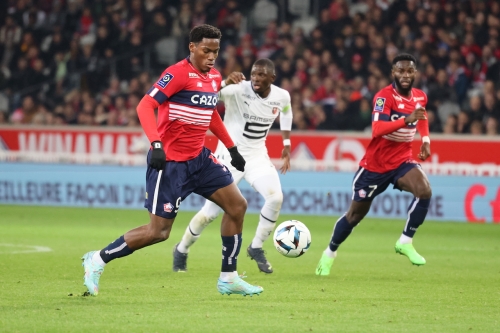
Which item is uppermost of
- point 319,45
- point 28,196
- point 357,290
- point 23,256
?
point 319,45

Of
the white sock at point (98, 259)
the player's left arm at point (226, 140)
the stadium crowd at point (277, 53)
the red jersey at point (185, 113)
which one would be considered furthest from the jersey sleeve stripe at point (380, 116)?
the stadium crowd at point (277, 53)

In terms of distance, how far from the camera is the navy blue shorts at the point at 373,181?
984cm

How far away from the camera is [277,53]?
2173 centimetres

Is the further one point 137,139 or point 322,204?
point 137,139

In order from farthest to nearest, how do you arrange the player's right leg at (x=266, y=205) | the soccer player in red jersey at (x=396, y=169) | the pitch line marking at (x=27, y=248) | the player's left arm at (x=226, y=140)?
the pitch line marking at (x=27, y=248)
the player's right leg at (x=266, y=205)
the soccer player in red jersey at (x=396, y=169)
the player's left arm at (x=226, y=140)

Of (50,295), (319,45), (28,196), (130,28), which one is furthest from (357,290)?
(130,28)

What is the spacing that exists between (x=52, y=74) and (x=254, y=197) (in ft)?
28.5

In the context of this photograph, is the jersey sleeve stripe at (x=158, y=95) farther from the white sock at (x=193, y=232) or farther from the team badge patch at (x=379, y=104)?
the team badge patch at (x=379, y=104)

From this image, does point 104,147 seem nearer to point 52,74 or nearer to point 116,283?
point 52,74

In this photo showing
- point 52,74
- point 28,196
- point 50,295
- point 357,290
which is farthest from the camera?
point 52,74

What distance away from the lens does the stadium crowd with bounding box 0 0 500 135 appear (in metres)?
19.3

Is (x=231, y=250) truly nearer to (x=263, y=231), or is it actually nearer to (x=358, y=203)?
(x=263, y=231)

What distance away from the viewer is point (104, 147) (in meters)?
20.4

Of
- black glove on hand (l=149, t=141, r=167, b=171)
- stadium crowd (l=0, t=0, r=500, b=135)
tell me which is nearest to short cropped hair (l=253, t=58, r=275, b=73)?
black glove on hand (l=149, t=141, r=167, b=171)
